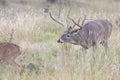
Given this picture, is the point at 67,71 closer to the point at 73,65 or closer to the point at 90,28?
the point at 73,65

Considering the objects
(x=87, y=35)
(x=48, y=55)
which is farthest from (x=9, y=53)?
(x=87, y=35)

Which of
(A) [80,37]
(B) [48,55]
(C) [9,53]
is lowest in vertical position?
(B) [48,55]

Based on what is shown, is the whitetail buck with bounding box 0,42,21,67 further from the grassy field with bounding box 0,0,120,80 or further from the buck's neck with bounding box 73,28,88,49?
the buck's neck with bounding box 73,28,88,49

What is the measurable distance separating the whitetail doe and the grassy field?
17cm

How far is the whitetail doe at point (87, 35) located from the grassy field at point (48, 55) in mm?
171

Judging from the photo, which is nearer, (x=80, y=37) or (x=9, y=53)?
(x=9, y=53)

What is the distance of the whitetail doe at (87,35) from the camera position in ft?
33.6

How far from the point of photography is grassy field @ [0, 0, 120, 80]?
7402 millimetres

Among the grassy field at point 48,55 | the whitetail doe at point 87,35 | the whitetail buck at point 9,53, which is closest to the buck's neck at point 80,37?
the whitetail doe at point 87,35

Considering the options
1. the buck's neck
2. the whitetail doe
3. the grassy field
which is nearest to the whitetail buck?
the grassy field

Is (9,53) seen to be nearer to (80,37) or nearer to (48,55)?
(48,55)

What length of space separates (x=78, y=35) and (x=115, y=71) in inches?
133

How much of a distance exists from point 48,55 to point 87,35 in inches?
44.4

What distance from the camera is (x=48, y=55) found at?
10008 millimetres
